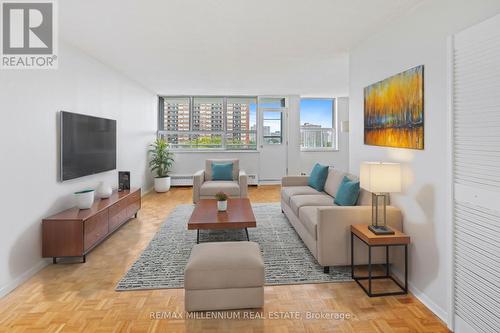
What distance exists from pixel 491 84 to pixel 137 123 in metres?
6.12

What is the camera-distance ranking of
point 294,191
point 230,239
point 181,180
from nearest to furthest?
point 230,239, point 294,191, point 181,180

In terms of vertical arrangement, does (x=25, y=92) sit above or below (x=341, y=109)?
below

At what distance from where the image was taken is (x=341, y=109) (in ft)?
28.8

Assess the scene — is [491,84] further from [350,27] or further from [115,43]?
[115,43]

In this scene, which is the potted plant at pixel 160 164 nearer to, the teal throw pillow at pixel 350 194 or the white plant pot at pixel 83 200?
the white plant pot at pixel 83 200

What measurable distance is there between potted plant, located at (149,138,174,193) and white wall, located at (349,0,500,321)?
570cm

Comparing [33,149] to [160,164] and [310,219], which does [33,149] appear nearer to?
[310,219]

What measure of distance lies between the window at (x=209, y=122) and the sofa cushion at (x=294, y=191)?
154 inches

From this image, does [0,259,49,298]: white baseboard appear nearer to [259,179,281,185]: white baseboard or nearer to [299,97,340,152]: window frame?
[259,179,281,185]: white baseboard

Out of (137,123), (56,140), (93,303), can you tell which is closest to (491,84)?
(93,303)

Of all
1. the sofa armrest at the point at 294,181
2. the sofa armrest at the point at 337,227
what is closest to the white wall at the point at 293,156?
the sofa armrest at the point at 294,181

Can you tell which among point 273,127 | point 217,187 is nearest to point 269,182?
point 273,127

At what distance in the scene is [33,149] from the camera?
2953 millimetres

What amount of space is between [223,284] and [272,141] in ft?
21.9
